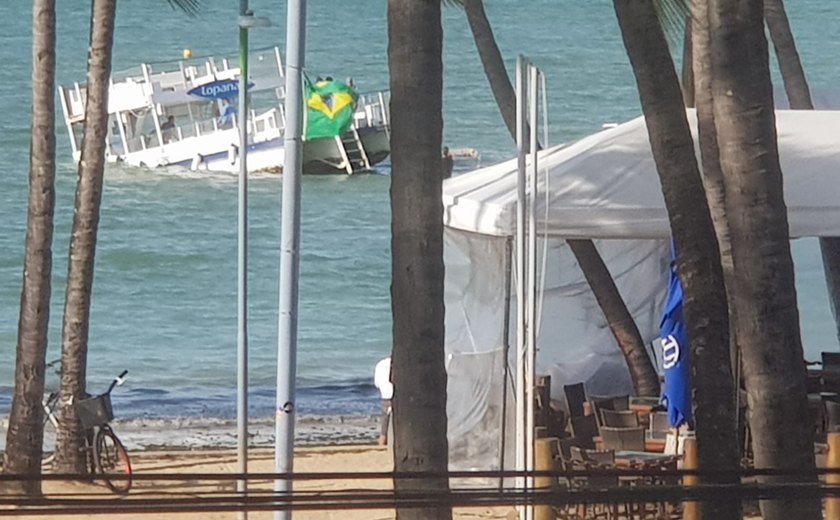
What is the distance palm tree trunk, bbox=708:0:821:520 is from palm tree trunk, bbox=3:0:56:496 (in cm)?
671

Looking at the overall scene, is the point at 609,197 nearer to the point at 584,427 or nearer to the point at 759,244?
the point at 584,427

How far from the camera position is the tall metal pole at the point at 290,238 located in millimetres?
9109

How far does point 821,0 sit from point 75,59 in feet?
122

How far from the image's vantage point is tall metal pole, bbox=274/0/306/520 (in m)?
9.11

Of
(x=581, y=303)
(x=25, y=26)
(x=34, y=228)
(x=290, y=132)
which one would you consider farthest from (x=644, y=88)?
(x=25, y=26)

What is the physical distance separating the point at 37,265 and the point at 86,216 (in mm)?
659

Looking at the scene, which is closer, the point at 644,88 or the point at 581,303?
the point at 644,88

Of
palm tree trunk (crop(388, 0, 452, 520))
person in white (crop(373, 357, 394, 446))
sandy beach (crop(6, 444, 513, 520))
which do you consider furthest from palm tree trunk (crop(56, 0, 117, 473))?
palm tree trunk (crop(388, 0, 452, 520))

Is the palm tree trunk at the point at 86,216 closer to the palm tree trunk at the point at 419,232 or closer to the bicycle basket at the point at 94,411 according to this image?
the bicycle basket at the point at 94,411

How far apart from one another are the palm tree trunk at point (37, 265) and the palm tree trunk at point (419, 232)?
230 inches

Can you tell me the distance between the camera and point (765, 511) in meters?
7.39

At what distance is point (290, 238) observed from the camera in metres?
9.26

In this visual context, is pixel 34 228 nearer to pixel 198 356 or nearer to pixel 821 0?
pixel 198 356

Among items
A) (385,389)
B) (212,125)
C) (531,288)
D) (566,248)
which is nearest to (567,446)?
(531,288)
